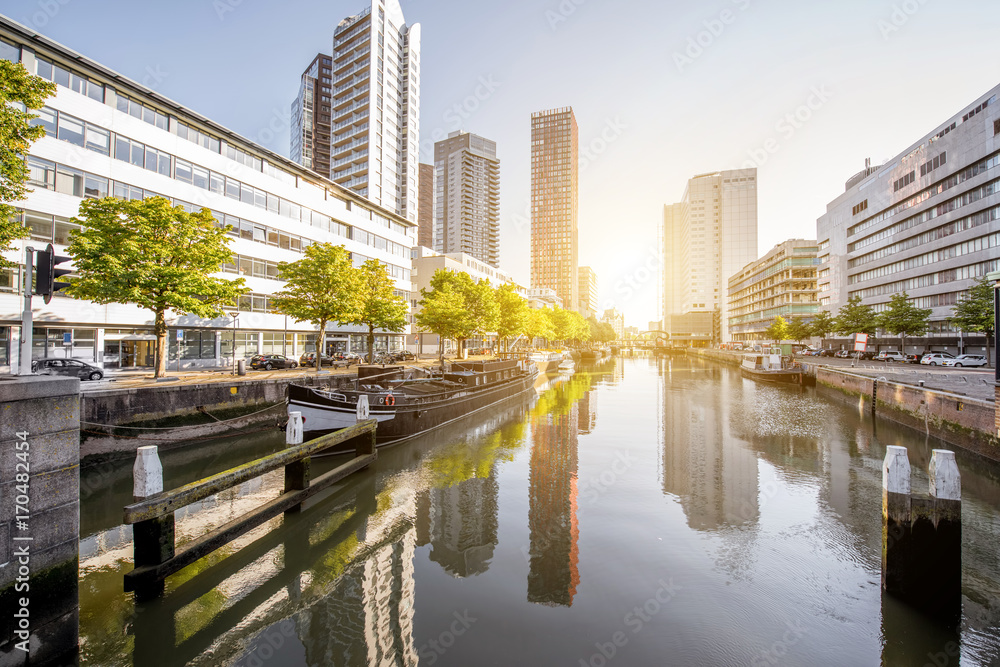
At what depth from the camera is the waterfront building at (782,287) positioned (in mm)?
105438

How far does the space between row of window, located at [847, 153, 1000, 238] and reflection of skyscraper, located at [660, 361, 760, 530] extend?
2091 inches

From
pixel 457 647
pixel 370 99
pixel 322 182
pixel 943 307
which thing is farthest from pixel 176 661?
pixel 370 99

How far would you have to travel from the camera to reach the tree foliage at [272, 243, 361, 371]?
32.2m

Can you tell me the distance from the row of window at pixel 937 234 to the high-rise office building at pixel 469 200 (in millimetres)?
120673

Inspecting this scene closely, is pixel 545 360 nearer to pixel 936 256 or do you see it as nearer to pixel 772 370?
pixel 772 370

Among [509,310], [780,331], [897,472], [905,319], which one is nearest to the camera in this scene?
[897,472]

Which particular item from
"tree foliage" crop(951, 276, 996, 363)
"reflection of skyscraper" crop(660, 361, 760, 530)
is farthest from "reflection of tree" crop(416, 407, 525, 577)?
"tree foliage" crop(951, 276, 996, 363)

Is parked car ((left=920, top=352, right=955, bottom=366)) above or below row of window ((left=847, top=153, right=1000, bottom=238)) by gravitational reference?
below

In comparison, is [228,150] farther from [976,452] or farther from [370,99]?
[976,452]

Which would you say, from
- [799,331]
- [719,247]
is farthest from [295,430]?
[719,247]

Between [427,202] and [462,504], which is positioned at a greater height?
[427,202]

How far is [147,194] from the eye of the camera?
108ft

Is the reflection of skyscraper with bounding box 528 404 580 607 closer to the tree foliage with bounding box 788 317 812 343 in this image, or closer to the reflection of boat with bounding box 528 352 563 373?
the reflection of boat with bounding box 528 352 563 373

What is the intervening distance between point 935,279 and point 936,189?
12829 mm
